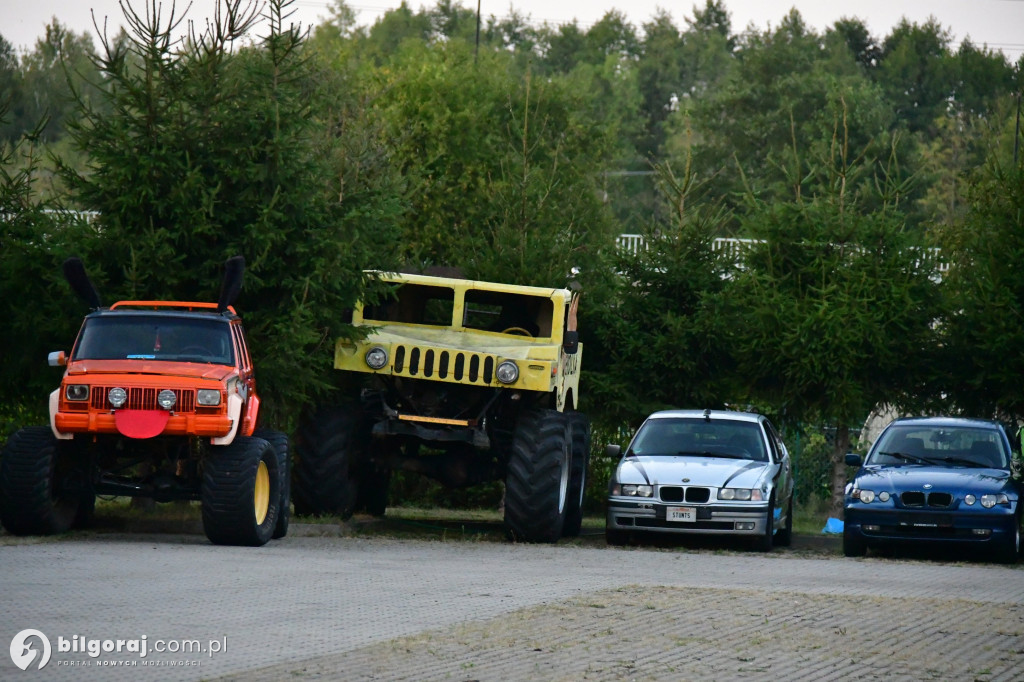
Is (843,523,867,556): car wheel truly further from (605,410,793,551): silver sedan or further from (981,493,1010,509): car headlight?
(981,493,1010,509): car headlight

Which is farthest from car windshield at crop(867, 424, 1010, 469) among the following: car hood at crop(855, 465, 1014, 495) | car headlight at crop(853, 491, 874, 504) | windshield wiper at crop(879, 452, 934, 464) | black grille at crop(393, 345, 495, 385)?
black grille at crop(393, 345, 495, 385)

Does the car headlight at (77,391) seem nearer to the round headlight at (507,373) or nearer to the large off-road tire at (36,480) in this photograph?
the large off-road tire at (36,480)

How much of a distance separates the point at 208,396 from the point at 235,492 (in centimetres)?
94

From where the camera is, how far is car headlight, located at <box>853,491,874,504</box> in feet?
56.4

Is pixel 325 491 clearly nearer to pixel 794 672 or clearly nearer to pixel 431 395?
pixel 431 395

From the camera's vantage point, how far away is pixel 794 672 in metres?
8.80

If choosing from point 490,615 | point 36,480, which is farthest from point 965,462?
point 36,480

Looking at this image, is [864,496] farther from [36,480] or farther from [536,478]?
[36,480]

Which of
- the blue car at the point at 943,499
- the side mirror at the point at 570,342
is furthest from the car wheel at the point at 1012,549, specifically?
the side mirror at the point at 570,342

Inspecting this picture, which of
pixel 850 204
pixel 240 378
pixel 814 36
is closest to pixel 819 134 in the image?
pixel 814 36

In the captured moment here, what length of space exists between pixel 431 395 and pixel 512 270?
507 cm

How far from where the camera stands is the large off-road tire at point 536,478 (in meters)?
17.0

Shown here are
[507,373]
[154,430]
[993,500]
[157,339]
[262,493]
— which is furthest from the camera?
[507,373]

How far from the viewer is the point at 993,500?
16734mm
